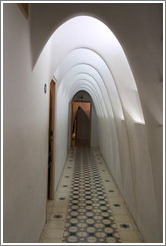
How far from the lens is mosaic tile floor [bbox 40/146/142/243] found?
10.4 feet

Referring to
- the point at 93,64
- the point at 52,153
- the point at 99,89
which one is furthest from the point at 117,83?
the point at 99,89

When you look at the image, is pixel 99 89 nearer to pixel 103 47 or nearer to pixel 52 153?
pixel 103 47

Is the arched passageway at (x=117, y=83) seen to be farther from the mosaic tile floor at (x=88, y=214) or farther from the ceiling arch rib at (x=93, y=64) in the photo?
the ceiling arch rib at (x=93, y=64)

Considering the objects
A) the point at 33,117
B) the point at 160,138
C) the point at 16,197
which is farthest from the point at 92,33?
the point at 16,197

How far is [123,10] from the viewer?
6.79ft

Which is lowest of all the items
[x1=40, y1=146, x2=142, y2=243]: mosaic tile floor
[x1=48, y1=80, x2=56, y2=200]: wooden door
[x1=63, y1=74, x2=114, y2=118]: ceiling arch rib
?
[x1=40, y1=146, x2=142, y2=243]: mosaic tile floor

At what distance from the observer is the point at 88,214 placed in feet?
12.9

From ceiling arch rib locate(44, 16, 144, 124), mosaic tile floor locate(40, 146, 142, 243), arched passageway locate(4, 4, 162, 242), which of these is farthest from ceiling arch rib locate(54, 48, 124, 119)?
mosaic tile floor locate(40, 146, 142, 243)

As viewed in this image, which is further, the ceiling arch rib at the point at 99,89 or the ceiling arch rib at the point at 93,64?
the ceiling arch rib at the point at 99,89

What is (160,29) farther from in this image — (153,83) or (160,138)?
(160,138)

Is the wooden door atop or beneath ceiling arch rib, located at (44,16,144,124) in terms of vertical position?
beneath

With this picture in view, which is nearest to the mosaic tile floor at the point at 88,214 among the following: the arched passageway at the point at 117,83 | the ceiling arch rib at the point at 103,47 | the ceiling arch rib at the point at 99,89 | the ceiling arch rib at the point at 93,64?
the arched passageway at the point at 117,83

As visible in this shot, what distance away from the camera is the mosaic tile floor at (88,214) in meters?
3.18

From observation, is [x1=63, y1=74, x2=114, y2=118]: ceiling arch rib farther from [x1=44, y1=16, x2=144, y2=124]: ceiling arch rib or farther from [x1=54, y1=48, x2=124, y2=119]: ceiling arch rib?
[x1=44, y1=16, x2=144, y2=124]: ceiling arch rib
